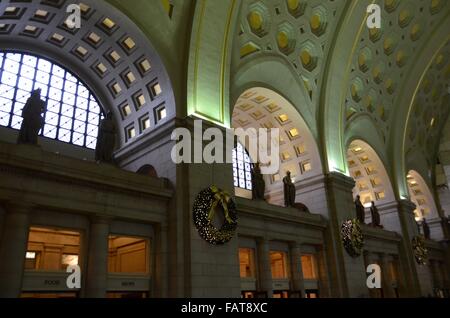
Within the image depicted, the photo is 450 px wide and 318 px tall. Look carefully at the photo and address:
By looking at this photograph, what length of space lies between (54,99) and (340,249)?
13.6m

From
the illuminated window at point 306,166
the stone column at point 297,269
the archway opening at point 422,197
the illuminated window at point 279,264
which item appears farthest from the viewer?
the archway opening at point 422,197

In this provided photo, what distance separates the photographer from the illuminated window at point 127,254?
12.5 meters

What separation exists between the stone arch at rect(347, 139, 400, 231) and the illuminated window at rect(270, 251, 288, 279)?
31.6 ft

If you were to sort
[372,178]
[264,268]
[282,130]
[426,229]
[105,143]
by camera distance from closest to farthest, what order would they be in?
[105,143], [264,268], [282,130], [372,178], [426,229]

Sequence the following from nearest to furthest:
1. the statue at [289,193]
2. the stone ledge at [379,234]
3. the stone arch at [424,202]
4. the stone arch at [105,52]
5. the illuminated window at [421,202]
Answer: the stone arch at [105,52], the statue at [289,193], the stone ledge at [379,234], the stone arch at [424,202], the illuminated window at [421,202]

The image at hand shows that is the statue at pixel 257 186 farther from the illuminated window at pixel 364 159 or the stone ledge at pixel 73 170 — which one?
the illuminated window at pixel 364 159

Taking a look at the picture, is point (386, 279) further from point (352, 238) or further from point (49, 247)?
point (49, 247)

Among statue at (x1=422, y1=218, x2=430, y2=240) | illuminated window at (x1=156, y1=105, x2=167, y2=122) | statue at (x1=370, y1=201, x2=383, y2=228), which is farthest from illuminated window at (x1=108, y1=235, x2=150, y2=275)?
statue at (x1=422, y1=218, x2=430, y2=240)

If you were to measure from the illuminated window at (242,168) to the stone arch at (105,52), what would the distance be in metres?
7.93

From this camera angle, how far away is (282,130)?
794 inches

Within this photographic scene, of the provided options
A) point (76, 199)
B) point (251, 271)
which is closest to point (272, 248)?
point (251, 271)

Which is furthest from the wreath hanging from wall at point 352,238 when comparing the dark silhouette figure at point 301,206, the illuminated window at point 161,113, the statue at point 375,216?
the illuminated window at point 161,113

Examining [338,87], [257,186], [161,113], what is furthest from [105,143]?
[338,87]

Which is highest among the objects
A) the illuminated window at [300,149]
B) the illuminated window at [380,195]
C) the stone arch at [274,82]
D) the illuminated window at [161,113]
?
the stone arch at [274,82]
